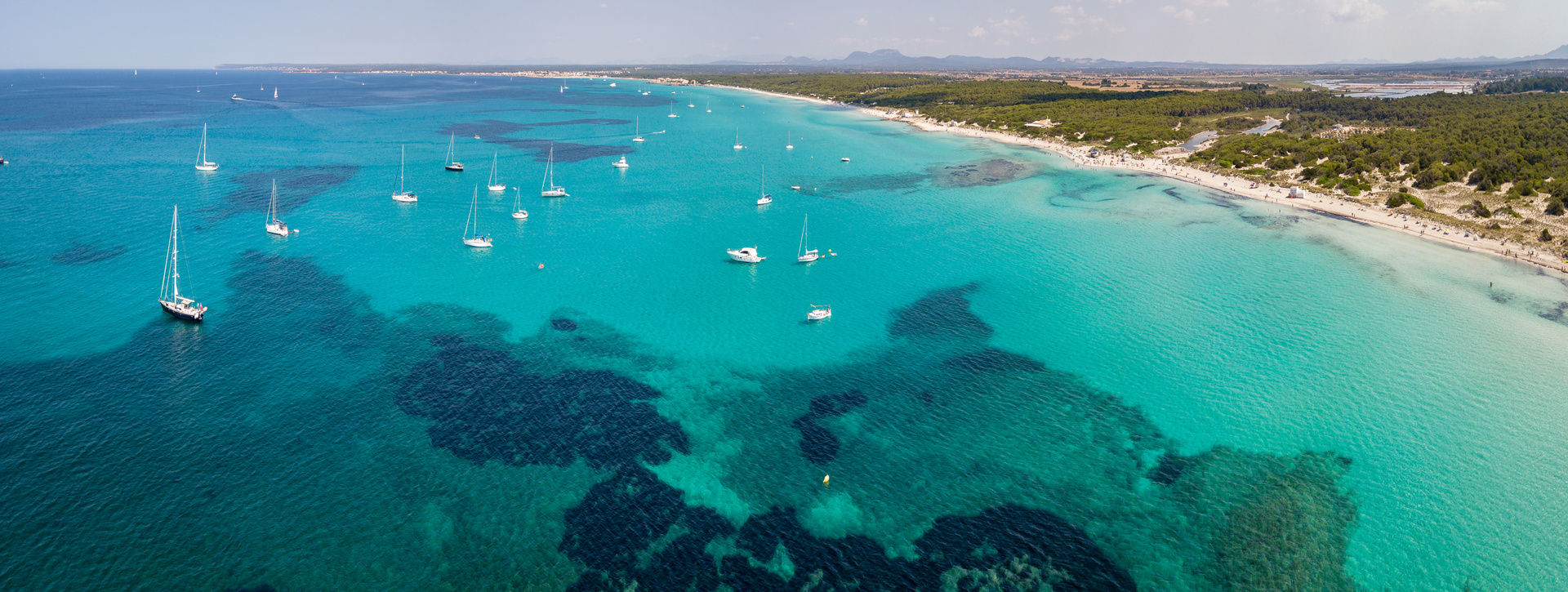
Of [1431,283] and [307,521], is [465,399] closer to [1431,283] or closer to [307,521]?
[307,521]

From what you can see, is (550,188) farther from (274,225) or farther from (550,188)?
(274,225)

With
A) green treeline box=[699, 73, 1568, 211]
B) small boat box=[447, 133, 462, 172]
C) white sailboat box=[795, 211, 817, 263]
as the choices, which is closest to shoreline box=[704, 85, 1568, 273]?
green treeline box=[699, 73, 1568, 211]

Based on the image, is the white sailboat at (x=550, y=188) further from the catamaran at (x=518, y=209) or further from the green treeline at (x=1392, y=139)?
the green treeline at (x=1392, y=139)

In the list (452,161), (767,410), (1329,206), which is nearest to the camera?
(767,410)

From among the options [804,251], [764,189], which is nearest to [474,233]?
[804,251]

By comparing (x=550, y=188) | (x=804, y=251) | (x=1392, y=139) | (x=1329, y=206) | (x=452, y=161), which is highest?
(x=1392, y=139)

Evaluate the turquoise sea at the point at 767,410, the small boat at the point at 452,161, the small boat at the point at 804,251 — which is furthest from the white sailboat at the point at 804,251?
the small boat at the point at 452,161
